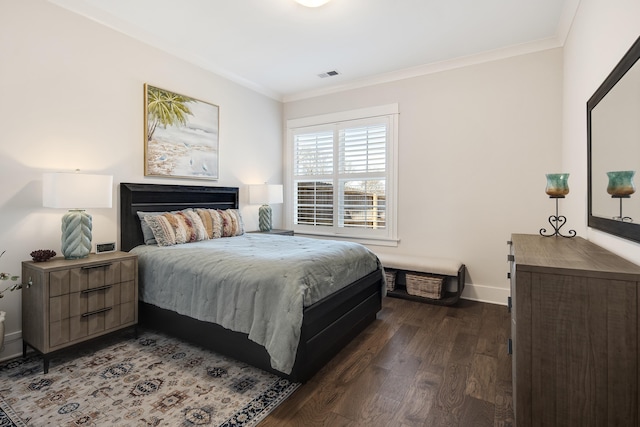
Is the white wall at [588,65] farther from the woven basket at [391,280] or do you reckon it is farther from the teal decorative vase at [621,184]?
the woven basket at [391,280]

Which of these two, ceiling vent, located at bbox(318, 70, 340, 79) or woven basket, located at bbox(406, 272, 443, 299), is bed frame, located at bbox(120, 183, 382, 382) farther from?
ceiling vent, located at bbox(318, 70, 340, 79)

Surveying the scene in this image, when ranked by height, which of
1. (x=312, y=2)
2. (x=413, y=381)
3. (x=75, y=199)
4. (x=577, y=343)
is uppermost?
(x=312, y=2)

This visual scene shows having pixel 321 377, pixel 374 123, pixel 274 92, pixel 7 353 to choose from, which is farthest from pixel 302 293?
pixel 274 92

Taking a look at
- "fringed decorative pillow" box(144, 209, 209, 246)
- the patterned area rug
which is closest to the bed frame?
the patterned area rug

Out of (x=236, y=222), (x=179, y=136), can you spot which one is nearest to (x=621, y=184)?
(x=236, y=222)

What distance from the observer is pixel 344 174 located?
181 inches

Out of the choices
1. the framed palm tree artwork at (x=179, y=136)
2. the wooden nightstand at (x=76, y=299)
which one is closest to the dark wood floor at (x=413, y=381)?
the wooden nightstand at (x=76, y=299)

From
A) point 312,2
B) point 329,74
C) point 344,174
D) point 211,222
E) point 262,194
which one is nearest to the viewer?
point 312,2

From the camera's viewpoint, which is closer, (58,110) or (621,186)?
(621,186)

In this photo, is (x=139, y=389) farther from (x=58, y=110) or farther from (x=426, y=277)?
(x=426, y=277)

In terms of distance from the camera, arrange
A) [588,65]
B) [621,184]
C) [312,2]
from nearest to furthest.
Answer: [621,184]
[588,65]
[312,2]

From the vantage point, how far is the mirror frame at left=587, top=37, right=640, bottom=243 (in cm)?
135

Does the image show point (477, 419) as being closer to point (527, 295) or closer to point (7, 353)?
point (527, 295)

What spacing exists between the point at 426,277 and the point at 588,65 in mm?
2303
